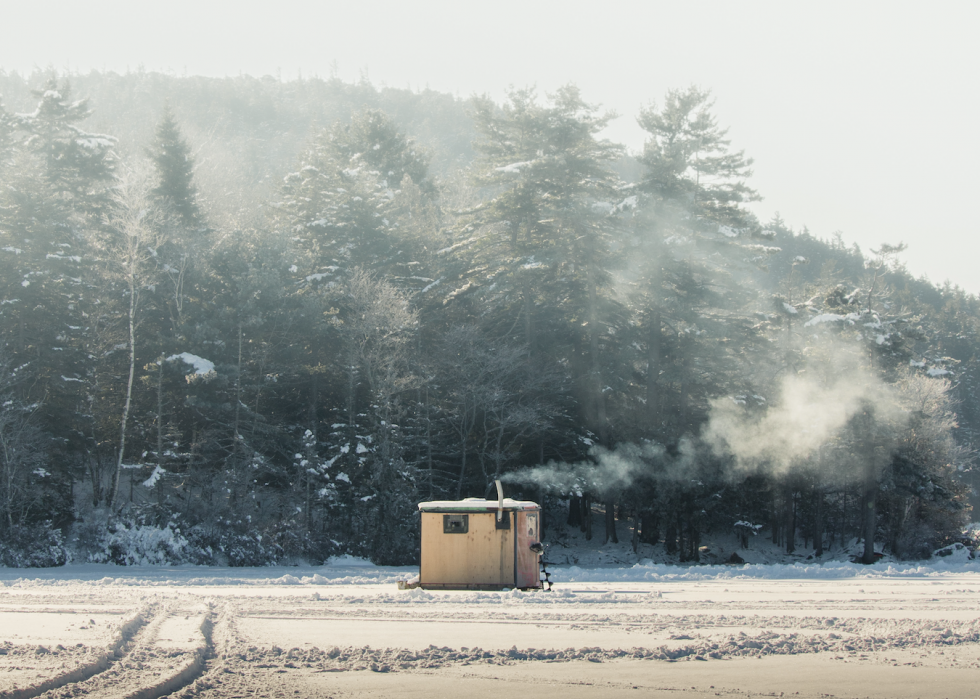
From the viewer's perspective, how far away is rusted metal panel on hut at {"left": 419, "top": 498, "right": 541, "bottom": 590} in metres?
13.9

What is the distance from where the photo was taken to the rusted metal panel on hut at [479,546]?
13.9 meters

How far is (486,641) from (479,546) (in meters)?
4.43

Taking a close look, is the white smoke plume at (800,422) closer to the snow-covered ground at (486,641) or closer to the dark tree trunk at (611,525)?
the dark tree trunk at (611,525)

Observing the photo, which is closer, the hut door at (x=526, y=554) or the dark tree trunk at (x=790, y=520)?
the hut door at (x=526, y=554)

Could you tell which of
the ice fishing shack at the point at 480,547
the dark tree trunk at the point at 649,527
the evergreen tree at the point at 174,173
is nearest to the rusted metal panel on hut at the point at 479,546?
the ice fishing shack at the point at 480,547

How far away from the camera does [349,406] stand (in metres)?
30.0

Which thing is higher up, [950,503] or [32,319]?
[32,319]

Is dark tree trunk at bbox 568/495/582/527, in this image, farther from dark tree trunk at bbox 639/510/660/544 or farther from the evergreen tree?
the evergreen tree

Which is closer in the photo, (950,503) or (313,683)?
(313,683)

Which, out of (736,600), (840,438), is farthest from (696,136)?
(736,600)

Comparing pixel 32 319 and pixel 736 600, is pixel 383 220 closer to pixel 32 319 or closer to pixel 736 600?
pixel 32 319

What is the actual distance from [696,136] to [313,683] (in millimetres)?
30097

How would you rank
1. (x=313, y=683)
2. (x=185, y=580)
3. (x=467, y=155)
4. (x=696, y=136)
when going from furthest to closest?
(x=467, y=155) < (x=696, y=136) < (x=185, y=580) < (x=313, y=683)

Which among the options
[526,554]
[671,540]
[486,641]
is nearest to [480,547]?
[526,554]
